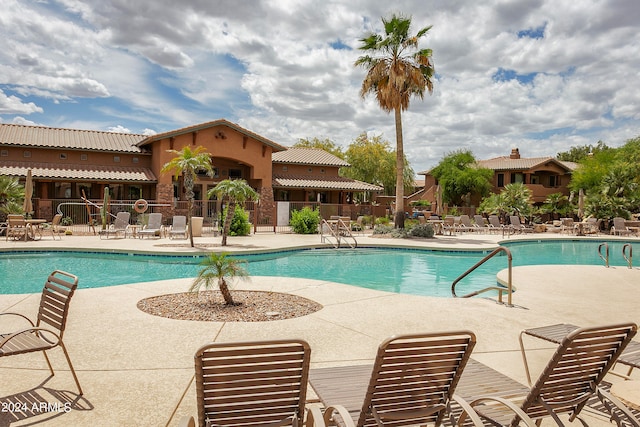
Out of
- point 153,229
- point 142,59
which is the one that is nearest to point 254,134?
point 142,59

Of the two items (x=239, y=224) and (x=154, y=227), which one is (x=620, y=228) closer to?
(x=239, y=224)

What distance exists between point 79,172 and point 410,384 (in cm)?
2791

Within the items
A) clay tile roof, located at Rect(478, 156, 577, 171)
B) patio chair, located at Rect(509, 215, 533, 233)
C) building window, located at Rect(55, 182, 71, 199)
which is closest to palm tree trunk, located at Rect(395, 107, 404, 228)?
patio chair, located at Rect(509, 215, 533, 233)

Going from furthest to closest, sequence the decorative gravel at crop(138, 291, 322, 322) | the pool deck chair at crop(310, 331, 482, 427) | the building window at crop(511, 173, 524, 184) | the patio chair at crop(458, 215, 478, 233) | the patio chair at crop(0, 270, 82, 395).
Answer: the building window at crop(511, 173, 524, 184), the patio chair at crop(458, 215, 478, 233), the decorative gravel at crop(138, 291, 322, 322), the patio chair at crop(0, 270, 82, 395), the pool deck chair at crop(310, 331, 482, 427)

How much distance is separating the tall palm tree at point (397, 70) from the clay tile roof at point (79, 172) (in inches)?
548

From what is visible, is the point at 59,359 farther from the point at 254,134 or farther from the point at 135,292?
the point at 254,134

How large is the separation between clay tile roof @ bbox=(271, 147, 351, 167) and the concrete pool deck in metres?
23.5

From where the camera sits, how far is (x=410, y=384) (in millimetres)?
2693

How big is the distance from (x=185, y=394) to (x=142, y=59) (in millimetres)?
20858

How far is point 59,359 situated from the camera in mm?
4891

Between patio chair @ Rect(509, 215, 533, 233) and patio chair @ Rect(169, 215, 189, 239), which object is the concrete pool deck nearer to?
patio chair @ Rect(169, 215, 189, 239)

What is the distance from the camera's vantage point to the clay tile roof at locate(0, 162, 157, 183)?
83.3ft

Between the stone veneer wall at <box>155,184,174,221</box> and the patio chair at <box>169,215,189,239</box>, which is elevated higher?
the stone veneer wall at <box>155,184,174,221</box>

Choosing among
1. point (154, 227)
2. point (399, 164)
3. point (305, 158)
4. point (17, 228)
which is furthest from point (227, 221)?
point (305, 158)
